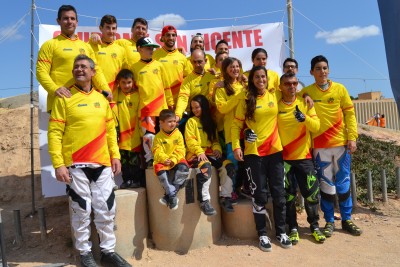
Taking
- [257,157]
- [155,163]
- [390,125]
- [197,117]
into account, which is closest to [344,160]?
[257,157]

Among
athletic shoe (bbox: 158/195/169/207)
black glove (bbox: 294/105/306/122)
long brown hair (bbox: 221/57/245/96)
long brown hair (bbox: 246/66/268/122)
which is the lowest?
athletic shoe (bbox: 158/195/169/207)

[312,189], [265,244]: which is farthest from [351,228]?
[265,244]

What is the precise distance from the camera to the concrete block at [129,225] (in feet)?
15.4

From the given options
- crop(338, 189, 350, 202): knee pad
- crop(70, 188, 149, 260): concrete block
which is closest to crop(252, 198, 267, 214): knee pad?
crop(338, 189, 350, 202): knee pad

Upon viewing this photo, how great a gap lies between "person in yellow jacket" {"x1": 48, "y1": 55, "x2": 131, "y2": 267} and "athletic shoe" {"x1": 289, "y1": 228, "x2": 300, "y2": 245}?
7.07 ft

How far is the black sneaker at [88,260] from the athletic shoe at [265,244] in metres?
2.02

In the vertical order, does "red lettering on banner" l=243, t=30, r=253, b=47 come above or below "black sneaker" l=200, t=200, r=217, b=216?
above

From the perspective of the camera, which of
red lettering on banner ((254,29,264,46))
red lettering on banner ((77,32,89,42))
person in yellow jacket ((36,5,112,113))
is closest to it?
person in yellow jacket ((36,5,112,113))

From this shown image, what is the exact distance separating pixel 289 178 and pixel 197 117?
1469 mm

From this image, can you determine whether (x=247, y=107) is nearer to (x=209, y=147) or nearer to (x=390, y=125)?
(x=209, y=147)

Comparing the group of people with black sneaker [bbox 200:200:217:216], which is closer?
the group of people

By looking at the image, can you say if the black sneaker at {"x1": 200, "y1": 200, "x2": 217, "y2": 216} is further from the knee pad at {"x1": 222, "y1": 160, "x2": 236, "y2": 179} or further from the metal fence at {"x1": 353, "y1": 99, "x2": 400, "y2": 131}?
the metal fence at {"x1": 353, "y1": 99, "x2": 400, "y2": 131}

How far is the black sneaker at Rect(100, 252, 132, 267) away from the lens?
14.3 ft

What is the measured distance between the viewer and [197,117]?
5215 millimetres
